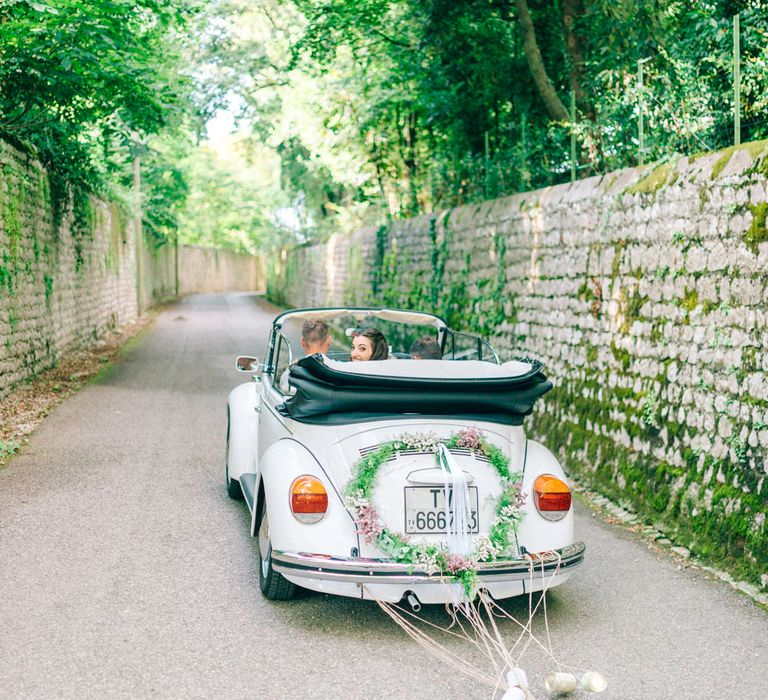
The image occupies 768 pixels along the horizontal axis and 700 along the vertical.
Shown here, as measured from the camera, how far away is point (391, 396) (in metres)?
4.64

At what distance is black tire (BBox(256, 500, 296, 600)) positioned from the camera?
15.6 ft

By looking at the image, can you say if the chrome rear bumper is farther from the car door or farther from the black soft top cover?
the car door

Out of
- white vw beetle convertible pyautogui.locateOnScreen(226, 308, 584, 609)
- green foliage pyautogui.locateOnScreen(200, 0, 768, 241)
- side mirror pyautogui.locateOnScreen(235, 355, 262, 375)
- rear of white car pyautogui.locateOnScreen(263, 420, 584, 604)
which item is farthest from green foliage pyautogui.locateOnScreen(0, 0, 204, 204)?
rear of white car pyautogui.locateOnScreen(263, 420, 584, 604)

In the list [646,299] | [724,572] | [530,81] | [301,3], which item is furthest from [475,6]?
[724,572]

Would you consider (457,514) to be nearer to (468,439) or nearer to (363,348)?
Answer: (468,439)

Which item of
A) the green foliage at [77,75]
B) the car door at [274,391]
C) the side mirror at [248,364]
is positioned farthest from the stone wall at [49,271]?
the car door at [274,391]

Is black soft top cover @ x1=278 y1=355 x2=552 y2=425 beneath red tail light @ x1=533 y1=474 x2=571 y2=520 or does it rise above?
above

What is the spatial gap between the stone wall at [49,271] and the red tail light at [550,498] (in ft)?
25.9

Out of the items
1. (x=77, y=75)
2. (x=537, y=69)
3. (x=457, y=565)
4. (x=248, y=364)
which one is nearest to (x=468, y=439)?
(x=457, y=565)

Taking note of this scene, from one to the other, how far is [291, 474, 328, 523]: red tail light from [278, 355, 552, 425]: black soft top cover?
15.6 inches

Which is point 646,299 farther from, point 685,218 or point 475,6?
point 475,6

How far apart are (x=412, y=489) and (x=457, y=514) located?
25 cm

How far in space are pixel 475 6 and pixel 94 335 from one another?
10.6m

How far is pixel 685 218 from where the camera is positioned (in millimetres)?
6551
